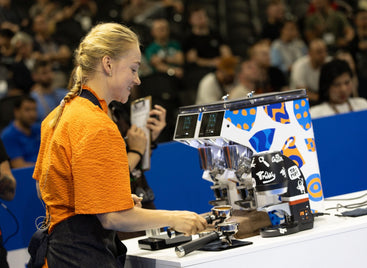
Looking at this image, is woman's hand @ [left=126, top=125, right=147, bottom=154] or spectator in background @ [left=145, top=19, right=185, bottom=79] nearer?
woman's hand @ [left=126, top=125, right=147, bottom=154]

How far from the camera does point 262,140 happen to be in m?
2.42

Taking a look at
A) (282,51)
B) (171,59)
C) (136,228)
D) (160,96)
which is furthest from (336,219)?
(282,51)

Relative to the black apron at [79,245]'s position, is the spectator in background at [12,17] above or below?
above

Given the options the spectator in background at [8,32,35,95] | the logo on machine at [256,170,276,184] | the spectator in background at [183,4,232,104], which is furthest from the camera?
the spectator in background at [183,4,232,104]

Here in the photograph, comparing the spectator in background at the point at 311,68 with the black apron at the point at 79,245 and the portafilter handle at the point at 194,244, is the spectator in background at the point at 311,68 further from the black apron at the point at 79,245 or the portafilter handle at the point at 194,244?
the black apron at the point at 79,245

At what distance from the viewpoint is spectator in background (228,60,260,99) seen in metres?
5.84

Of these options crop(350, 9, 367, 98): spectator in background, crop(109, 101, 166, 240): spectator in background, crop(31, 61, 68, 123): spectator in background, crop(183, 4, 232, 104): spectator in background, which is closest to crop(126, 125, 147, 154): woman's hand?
crop(109, 101, 166, 240): spectator in background

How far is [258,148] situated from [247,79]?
11.7 ft

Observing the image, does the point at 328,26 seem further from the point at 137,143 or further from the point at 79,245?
the point at 79,245

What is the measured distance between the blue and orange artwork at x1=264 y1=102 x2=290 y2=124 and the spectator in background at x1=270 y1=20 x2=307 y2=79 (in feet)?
16.2

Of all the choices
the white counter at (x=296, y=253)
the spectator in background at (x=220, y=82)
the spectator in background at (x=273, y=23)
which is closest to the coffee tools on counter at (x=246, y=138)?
the white counter at (x=296, y=253)

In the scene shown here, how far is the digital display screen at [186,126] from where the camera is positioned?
2.48 m

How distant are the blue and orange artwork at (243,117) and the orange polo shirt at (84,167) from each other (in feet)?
1.75

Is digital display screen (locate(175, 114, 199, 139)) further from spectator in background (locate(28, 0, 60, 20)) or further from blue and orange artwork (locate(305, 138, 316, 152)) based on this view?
spectator in background (locate(28, 0, 60, 20))
